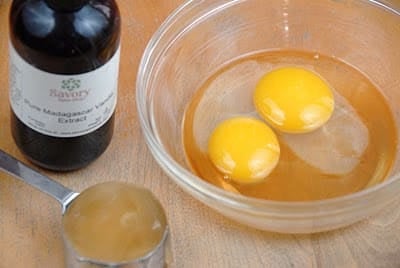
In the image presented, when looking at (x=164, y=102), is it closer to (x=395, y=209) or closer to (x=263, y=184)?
(x=263, y=184)

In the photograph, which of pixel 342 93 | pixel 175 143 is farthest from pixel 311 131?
pixel 175 143

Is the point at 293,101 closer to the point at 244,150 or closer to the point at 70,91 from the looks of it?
the point at 244,150

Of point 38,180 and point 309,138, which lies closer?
point 38,180

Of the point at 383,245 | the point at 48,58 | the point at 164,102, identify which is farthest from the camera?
the point at 164,102

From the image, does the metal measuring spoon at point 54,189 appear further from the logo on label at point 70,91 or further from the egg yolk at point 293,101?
the egg yolk at point 293,101

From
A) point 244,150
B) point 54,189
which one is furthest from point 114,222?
point 244,150

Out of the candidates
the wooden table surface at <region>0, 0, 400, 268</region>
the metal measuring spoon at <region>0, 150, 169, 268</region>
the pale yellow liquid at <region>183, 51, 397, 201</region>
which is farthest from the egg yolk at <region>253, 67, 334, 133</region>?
the metal measuring spoon at <region>0, 150, 169, 268</region>
